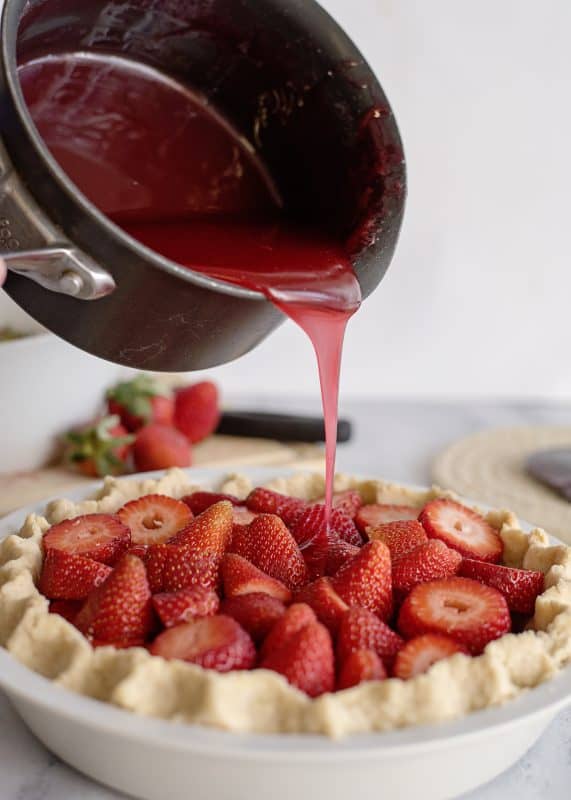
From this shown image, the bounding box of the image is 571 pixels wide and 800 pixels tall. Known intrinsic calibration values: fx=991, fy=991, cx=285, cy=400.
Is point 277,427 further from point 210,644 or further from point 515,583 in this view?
point 210,644

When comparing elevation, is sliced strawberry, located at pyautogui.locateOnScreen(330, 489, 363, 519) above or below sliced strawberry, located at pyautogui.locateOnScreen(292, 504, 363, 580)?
below

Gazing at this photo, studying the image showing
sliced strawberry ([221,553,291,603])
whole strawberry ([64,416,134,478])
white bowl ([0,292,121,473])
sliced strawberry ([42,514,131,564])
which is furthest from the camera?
whole strawberry ([64,416,134,478])

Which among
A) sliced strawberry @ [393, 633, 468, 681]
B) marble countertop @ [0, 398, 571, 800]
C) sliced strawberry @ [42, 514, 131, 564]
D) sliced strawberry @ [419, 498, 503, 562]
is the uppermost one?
sliced strawberry @ [393, 633, 468, 681]

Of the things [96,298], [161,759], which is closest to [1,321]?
[96,298]

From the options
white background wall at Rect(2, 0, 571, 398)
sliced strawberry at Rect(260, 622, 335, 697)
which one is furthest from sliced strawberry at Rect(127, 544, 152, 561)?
white background wall at Rect(2, 0, 571, 398)

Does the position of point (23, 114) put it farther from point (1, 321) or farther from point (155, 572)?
point (1, 321)

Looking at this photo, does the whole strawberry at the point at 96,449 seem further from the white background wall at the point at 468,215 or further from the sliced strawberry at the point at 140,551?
the white background wall at the point at 468,215

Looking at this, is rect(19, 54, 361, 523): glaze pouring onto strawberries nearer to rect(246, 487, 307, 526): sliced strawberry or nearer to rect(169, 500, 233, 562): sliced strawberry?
rect(246, 487, 307, 526): sliced strawberry
